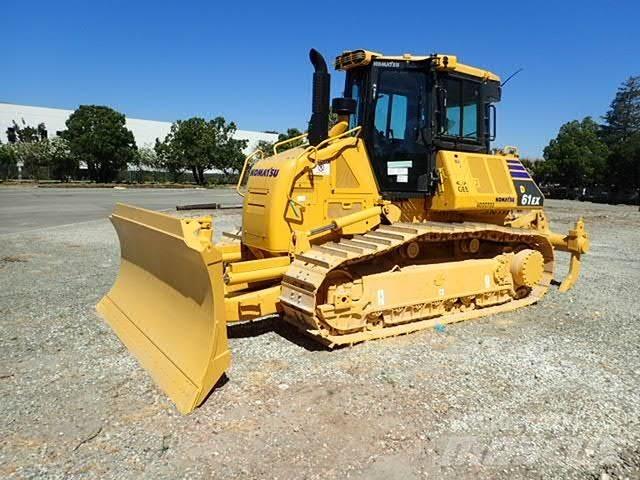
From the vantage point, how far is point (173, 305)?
197 inches

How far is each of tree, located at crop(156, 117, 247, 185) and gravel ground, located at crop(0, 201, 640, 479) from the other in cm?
5053

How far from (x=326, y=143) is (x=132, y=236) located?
2.59 metres

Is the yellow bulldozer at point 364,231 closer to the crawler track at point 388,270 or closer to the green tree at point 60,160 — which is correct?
the crawler track at point 388,270

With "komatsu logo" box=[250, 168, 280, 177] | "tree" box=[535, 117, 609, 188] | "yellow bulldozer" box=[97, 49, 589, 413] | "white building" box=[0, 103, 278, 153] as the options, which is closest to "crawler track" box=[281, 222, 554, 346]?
"yellow bulldozer" box=[97, 49, 589, 413]

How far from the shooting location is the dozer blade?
13.5ft

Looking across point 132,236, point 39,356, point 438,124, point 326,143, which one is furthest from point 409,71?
point 39,356

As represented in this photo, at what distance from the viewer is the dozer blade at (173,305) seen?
412 centimetres

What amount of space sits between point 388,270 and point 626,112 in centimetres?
8028

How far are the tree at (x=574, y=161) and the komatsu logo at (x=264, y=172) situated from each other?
4832 centimetres

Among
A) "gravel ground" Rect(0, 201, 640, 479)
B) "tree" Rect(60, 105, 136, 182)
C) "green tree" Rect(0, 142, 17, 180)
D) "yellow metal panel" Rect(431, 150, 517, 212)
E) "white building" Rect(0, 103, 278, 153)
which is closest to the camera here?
"gravel ground" Rect(0, 201, 640, 479)

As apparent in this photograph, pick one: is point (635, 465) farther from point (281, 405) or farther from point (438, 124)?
point (438, 124)

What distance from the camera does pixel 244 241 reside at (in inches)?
255

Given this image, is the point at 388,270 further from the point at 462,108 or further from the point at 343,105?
the point at 462,108

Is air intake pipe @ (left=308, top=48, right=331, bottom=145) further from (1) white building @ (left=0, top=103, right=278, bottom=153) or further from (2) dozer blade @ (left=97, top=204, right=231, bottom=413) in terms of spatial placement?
(1) white building @ (left=0, top=103, right=278, bottom=153)
